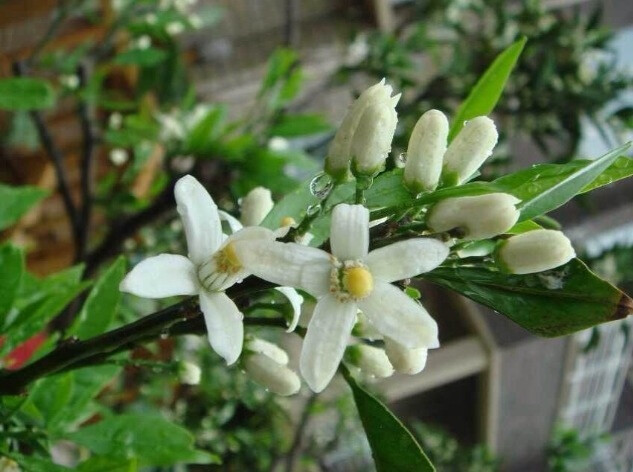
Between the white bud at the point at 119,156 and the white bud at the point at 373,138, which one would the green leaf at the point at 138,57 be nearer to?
the white bud at the point at 119,156

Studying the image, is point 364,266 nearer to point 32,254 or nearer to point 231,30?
point 32,254

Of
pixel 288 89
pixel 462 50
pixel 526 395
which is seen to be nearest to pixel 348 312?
pixel 288 89

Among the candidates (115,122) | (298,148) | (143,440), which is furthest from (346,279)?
(298,148)

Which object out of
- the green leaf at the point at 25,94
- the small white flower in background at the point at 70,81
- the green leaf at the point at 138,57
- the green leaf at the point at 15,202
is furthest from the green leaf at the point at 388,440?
the small white flower in background at the point at 70,81

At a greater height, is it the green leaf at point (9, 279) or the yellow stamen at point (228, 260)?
the yellow stamen at point (228, 260)

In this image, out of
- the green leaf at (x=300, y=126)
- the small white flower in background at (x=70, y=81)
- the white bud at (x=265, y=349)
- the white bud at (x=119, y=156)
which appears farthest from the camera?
the white bud at (x=119, y=156)

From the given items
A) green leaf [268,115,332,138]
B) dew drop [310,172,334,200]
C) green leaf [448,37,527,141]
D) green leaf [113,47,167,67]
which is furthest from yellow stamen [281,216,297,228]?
green leaf [113,47,167,67]
